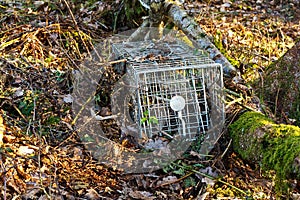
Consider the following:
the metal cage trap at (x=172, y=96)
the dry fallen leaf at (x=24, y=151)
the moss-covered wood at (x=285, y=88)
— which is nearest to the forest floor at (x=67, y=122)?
the dry fallen leaf at (x=24, y=151)

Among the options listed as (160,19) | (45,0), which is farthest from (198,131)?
(45,0)

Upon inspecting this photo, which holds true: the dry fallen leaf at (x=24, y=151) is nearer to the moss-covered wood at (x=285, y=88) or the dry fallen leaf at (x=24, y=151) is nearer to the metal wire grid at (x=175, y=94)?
the metal wire grid at (x=175, y=94)

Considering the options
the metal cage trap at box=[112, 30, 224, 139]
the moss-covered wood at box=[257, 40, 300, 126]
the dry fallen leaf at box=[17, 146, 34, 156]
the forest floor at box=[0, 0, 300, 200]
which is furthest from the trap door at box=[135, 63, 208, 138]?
the dry fallen leaf at box=[17, 146, 34, 156]

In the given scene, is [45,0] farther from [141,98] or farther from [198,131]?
[198,131]

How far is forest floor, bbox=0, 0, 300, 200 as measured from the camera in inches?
129

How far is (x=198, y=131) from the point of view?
3.94m

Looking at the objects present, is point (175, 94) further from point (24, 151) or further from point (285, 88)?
point (24, 151)

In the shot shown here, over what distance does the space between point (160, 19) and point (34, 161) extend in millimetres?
2568

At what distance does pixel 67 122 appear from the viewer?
4016 mm

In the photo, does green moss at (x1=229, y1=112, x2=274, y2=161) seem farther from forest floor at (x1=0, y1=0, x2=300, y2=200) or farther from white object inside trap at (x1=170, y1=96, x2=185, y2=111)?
white object inside trap at (x1=170, y1=96, x2=185, y2=111)

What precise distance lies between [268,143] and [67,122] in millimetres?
1844

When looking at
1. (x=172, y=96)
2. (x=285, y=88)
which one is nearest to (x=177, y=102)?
(x=172, y=96)

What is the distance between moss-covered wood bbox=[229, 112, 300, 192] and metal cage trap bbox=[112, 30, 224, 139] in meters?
0.29

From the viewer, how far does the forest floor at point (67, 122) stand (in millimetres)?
3285
